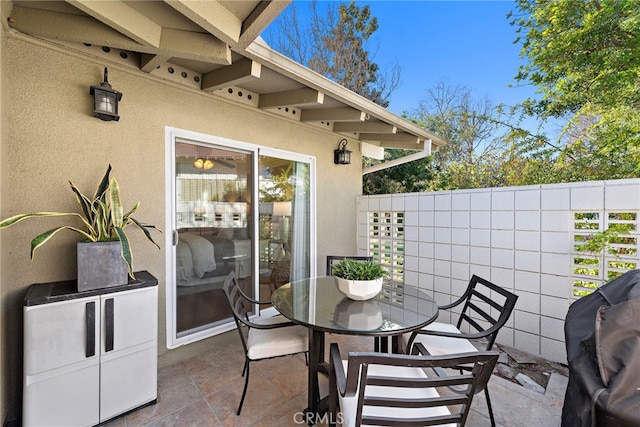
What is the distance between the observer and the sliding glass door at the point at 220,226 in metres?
2.67

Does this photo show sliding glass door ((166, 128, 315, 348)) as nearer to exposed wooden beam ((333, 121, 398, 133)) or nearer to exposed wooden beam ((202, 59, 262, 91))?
exposed wooden beam ((202, 59, 262, 91))

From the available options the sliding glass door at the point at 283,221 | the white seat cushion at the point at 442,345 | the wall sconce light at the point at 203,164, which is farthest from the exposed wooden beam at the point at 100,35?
the white seat cushion at the point at 442,345

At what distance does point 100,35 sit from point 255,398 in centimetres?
283

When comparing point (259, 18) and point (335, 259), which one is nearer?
point (259, 18)

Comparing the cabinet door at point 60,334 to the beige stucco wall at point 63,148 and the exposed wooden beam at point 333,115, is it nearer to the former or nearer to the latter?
the beige stucco wall at point 63,148

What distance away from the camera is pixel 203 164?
282 centimetres

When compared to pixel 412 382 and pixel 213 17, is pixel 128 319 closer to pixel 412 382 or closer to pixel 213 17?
pixel 412 382

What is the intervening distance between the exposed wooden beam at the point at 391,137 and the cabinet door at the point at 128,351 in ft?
12.6

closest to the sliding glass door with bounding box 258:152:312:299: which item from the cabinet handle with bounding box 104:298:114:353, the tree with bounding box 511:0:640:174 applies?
the cabinet handle with bounding box 104:298:114:353

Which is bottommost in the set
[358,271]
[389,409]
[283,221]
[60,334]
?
[389,409]

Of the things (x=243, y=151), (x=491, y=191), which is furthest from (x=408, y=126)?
(x=243, y=151)

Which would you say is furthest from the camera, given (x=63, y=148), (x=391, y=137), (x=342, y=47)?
(x=342, y=47)

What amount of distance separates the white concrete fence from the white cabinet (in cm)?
316

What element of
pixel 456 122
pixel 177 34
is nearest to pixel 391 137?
pixel 177 34
